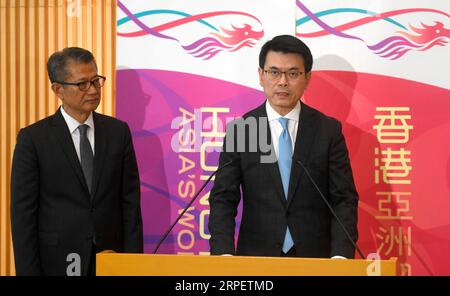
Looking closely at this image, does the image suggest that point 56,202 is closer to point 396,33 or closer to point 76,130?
point 76,130

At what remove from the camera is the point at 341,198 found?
9.55 feet

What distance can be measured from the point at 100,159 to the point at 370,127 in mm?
1270

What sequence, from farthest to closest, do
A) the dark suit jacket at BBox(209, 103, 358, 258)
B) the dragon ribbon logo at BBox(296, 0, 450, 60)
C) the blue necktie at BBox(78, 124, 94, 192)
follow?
the dragon ribbon logo at BBox(296, 0, 450, 60), the blue necktie at BBox(78, 124, 94, 192), the dark suit jacket at BBox(209, 103, 358, 258)

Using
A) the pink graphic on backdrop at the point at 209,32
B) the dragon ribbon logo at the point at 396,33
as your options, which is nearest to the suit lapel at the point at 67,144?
the pink graphic on backdrop at the point at 209,32

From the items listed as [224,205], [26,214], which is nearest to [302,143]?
[224,205]

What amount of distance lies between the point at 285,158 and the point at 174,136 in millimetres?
818

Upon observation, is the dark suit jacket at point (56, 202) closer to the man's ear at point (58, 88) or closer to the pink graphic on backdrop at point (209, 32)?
the man's ear at point (58, 88)

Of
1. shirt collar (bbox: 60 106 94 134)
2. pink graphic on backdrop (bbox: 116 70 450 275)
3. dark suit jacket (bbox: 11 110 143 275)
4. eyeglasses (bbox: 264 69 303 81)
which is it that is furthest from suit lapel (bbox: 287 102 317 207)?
shirt collar (bbox: 60 106 94 134)

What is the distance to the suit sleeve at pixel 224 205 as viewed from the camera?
2.80 metres

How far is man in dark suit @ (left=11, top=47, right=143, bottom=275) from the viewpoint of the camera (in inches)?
120

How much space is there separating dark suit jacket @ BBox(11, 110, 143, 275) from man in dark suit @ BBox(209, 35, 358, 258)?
490 mm

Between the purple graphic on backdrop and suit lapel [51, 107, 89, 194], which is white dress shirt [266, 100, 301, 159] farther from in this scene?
suit lapel [51, 107, 89, 194]

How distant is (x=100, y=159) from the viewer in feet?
10.3

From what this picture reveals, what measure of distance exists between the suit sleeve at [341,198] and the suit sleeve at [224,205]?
0.37 meters
